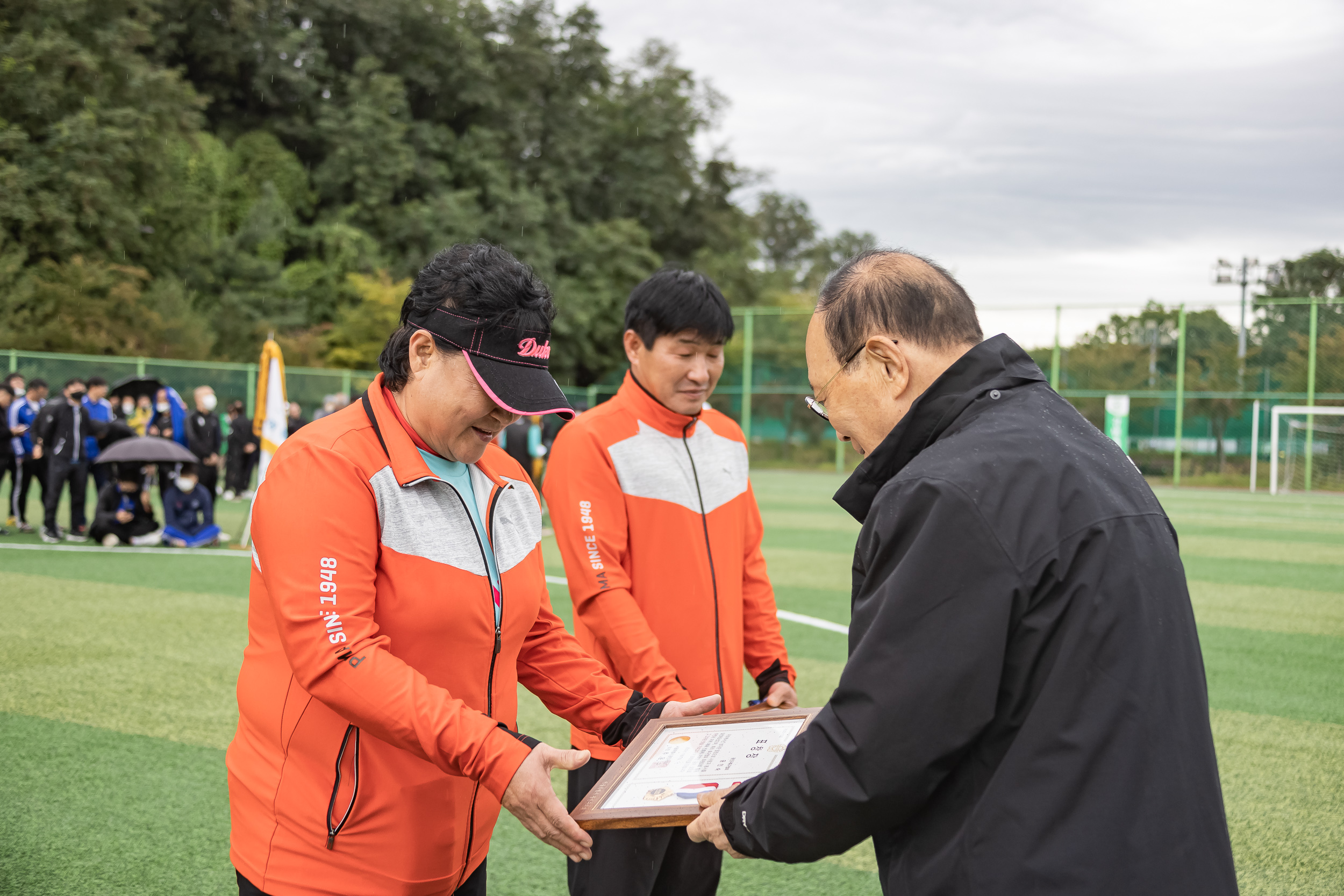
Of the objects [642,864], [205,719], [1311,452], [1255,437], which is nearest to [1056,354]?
[1255,437]

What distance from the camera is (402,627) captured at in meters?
2.10

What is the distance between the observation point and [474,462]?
7.54 ft

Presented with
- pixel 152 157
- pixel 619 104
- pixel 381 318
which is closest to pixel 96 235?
pixel 152 157

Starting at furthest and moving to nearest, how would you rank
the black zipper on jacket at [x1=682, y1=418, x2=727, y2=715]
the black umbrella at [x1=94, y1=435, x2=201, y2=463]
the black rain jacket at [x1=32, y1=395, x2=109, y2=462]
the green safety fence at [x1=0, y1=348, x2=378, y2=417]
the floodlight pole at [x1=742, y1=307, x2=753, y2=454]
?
the floodlight pole at [x1=742, y1=307, x2=753, y2=454] < the green safety fence at [x1=0, y1=348, x2=378, y2=417] < the black rain jacket at [x1=32, y1=395, x2=109, y2=462] < the black umbrella at [x1=94, y1=435, x2=201, y2=463] < the black zipper on jacket at [x1=682, y1=418, x2=727, y2=715]

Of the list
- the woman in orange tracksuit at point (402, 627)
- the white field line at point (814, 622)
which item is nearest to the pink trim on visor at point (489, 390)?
the woman in orange tracksuit at point (402, 627)

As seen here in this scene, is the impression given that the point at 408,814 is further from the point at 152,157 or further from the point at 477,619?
the point at 152,157

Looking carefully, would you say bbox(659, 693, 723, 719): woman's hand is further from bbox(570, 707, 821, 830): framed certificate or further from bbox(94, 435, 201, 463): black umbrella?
bbox(94, 435, 201, 463): black umbrella

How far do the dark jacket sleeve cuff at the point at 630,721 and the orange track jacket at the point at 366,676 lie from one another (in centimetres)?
40

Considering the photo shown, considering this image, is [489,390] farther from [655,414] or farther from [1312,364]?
[1312,364]

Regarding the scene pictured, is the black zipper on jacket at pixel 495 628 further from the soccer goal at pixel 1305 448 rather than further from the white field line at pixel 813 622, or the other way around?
the soccer goal at pixel 1305 448

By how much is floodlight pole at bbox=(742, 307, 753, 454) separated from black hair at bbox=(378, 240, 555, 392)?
3114 cm

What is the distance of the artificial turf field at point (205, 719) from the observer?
410 cm

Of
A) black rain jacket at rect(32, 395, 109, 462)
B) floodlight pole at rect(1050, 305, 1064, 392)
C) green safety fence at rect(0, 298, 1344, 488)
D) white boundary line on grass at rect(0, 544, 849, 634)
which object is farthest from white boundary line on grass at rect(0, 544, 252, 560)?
floodlight pole at rect(1050, 305, 1064, 392)

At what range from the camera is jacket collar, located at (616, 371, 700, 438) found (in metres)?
3.26
